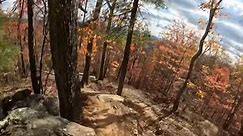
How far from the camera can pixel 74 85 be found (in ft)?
21.5

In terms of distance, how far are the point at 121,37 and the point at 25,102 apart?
628cm

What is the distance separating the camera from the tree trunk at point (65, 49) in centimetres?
566

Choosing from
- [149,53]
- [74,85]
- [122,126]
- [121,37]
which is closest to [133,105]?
[122,126]

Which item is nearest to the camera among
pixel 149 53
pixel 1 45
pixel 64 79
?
pixel 64 79

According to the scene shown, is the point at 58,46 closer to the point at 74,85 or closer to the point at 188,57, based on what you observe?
the point at 74,85

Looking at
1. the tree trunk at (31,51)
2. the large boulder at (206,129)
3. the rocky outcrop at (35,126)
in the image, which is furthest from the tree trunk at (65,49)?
the large boulder at (206,129)

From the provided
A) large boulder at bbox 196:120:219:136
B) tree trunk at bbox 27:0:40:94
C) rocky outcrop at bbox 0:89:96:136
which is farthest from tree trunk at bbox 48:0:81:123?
large boulder at bbox 196:120:219:136

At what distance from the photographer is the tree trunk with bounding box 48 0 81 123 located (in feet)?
18.6

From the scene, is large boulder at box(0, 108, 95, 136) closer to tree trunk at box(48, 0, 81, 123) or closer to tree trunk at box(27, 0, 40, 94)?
tree trunk at box(48, 0, 81, 123)

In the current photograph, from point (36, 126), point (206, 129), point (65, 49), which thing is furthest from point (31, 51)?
point (206, 129)

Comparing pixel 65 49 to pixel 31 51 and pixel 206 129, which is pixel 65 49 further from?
pixel 206 129

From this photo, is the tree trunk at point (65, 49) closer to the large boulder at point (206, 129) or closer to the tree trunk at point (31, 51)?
the tree trunk at point (31, 51)

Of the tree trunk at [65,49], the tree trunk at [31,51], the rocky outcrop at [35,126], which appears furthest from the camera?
the tree trunk at [31,51]

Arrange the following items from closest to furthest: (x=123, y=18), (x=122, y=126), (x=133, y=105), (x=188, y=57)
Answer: (x=122, y=126)
(x=133, y=105)
(x=123, y=18)
(x=188, y=57)
